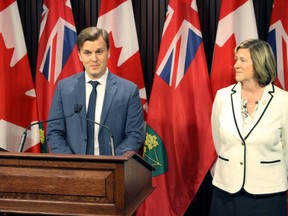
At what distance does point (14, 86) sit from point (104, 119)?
1.22 metres

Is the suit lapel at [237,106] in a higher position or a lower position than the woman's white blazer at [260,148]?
higher

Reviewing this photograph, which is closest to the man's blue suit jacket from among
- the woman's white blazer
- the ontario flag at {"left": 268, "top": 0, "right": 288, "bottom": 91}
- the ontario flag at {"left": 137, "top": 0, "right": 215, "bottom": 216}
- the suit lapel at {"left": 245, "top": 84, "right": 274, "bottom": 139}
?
the woman's white blazer

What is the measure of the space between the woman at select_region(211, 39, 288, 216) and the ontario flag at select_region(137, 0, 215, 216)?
635 mm

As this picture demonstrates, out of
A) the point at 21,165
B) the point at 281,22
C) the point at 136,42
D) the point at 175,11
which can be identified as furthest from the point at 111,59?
the point at 21,165

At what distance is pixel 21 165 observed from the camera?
1821 mm

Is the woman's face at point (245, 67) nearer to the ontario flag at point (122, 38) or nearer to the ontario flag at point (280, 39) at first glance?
the ontario flag at point (280, 39)

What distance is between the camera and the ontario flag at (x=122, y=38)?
3.28m

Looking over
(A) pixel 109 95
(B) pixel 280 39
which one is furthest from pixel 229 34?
(A) pixel 109 95

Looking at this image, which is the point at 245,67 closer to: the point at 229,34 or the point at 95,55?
the point at 229,34

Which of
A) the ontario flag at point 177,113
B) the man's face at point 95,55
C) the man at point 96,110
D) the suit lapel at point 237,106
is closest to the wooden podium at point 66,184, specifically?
the man at point 96,110

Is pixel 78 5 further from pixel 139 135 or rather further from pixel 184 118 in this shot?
pixel 139 135

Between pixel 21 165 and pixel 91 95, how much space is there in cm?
75

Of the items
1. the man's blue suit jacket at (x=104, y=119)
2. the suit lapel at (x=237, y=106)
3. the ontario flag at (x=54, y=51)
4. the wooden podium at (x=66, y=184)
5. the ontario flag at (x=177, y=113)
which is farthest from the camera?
the ontario flag at (x=54, y=51)

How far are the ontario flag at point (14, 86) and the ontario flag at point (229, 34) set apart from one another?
131 cm
